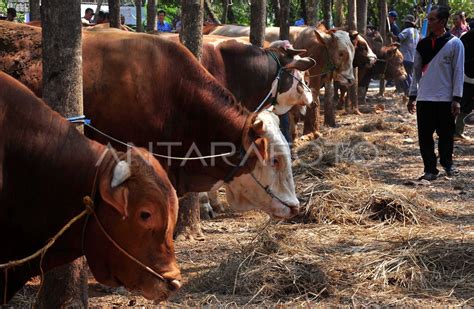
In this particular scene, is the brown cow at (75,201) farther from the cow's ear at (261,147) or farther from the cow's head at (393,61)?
the cow's head at (393,61)

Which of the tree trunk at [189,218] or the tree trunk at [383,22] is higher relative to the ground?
the tree trunk at [383,22]

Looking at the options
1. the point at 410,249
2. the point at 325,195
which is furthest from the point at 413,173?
the point at 410,249

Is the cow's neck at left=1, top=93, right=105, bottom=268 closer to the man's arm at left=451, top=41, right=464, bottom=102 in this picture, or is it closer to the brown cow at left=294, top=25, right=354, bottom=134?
the man's arm at left=451, top=41, right=464, bottom=102

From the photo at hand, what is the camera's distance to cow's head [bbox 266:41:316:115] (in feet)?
30.2

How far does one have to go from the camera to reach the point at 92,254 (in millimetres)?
3986

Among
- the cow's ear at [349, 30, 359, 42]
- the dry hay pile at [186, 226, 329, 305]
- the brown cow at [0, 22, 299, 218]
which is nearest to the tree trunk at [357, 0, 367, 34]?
the cow's ear at [349, 30, 359, 42]

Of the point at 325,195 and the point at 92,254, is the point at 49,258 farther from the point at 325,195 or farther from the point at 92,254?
the point at 325,195

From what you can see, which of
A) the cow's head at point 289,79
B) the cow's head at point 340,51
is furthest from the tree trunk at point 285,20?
the cow's head at point 289,79

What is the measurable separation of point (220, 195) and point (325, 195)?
1521 millimetres

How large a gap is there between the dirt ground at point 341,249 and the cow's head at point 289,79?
2.70 ft

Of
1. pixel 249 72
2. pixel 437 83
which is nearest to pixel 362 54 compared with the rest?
pixel 437 83

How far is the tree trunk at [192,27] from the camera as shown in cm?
717

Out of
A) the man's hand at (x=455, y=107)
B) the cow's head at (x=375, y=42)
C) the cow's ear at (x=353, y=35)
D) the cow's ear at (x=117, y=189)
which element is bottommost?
the man's hand at (x=455, y=107)

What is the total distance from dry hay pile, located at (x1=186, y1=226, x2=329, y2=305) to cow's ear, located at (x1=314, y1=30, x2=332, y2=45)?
276 inches
